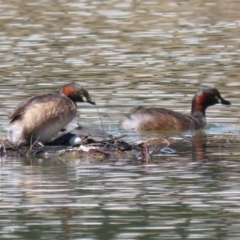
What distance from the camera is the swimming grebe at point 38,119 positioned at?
13.8 meters

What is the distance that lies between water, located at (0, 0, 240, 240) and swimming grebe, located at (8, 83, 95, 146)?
49 centimetres

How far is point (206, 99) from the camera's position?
17359 mm

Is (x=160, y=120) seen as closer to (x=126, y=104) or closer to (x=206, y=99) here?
(x=206, y=99)

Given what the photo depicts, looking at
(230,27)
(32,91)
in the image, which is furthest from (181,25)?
(32,91)

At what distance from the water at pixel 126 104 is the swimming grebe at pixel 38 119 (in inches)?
19.3

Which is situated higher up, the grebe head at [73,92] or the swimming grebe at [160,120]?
the grebe head at [73,92]

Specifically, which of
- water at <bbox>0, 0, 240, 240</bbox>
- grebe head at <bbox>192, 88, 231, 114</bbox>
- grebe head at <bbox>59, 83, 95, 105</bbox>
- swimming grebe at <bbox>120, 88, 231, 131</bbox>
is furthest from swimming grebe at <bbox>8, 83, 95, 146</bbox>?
grebe head at <bbox>192, 88, 231, 114</bbox>

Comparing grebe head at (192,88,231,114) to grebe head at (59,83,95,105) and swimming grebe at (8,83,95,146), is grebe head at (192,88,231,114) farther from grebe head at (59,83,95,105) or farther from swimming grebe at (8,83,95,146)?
swimming grebe at (8,83,95,146)

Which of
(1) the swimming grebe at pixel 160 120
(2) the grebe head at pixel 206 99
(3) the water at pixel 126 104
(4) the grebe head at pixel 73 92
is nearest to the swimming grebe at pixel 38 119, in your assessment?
(3) the water at pixel 126 104

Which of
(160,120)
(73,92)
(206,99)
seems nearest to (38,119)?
(73,92)

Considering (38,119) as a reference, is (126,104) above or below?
below

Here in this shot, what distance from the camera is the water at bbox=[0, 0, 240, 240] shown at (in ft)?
33.0

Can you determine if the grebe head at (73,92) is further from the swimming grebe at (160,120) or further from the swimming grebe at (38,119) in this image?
the swimming grebe at (160,120)

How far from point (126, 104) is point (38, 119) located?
169 inches
